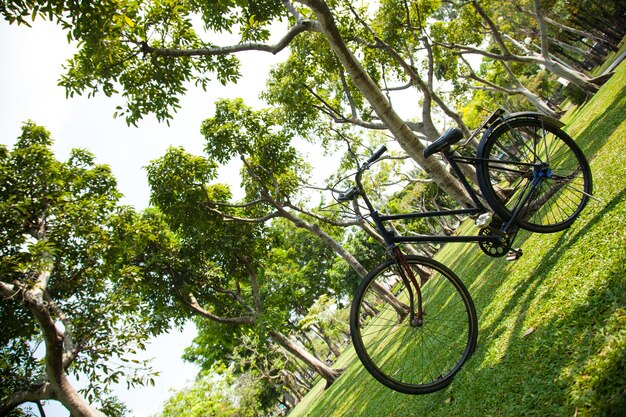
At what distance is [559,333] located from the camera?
241 centimetres

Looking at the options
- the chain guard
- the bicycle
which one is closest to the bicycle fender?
the bicycle

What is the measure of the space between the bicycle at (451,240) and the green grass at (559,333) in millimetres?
245

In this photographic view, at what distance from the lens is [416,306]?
3477mm

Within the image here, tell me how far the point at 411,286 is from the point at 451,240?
575 mm

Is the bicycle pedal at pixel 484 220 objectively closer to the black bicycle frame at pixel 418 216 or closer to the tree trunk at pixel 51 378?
the black bicycle frame at pixel 418 216

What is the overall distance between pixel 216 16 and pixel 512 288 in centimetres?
715

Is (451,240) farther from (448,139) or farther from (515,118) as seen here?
(515,118)

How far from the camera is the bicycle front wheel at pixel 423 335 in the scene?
10.3 ft

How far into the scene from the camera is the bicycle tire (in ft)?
11.7

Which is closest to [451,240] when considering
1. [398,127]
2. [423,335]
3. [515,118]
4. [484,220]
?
[484,220]

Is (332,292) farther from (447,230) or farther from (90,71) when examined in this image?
(90,71)

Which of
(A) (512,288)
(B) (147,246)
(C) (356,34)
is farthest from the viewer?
(B) (147,246)

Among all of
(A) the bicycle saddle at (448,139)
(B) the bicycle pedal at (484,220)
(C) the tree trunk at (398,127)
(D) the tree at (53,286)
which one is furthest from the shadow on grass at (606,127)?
(D) the tree at (53,286)

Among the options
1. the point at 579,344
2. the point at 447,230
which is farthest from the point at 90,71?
the point at 447,230
